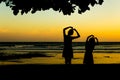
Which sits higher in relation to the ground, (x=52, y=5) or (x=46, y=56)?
(x=52, y=5)

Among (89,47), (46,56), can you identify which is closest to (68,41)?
(89,47)

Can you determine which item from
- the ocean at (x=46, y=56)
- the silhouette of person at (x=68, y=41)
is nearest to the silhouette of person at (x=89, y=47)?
the silhouette of person at (x=68, y=41)

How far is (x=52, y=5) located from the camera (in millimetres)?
12953

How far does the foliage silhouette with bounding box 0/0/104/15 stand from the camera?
12.8 metres

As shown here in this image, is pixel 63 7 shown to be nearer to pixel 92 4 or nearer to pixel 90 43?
pixel 92 4

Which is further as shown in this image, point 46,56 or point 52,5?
point 46,56
